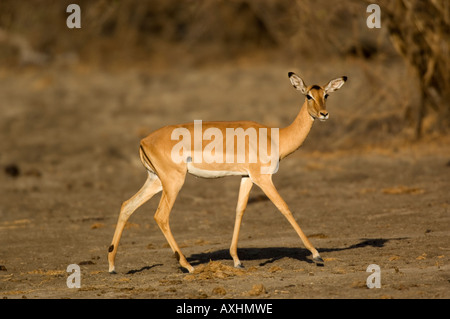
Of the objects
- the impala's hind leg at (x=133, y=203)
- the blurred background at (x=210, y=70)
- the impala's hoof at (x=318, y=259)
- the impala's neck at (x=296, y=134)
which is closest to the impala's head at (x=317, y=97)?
the impala's neck at (x=296, y=134)

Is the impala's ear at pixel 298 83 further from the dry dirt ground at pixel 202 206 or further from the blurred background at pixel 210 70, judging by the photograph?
the blurred background at pixel 210 70

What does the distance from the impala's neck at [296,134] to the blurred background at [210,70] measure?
6.29 metres

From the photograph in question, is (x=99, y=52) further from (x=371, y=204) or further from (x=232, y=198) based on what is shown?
(x=371, y=204)

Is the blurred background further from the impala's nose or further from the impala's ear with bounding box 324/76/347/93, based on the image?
the impala's nose

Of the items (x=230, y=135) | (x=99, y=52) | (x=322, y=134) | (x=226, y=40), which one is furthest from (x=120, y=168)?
(x=226, y=40)

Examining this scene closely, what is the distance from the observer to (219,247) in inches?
399

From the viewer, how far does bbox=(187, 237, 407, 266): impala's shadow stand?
921cm

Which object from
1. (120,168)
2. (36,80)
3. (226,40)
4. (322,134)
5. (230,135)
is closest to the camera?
(230,135)

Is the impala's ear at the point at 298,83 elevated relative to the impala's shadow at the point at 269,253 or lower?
elevated

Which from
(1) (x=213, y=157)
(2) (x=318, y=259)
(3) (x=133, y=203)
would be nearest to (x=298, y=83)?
→ (1) (x=213, y=157)

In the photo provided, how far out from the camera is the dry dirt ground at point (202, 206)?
8.09 meters

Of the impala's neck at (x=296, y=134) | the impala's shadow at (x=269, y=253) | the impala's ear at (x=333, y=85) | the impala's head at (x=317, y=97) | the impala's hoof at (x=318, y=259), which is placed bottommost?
the impala's hoof at (x=318, y=259)

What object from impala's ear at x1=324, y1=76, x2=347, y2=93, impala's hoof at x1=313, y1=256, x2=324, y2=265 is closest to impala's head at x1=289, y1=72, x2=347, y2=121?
impala's ear at x1=324, y1=76, x2=347, y2=93

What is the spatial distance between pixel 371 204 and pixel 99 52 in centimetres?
1766
